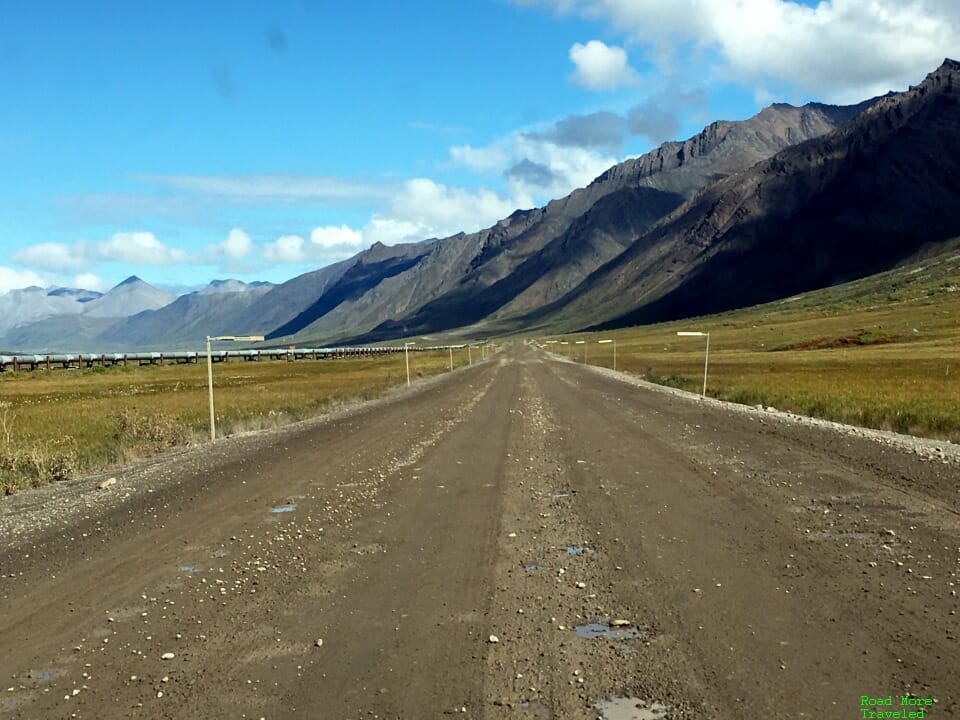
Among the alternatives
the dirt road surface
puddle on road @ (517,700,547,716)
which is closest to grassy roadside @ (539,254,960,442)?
the dirt road surface

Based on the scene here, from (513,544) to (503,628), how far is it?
10.7ft

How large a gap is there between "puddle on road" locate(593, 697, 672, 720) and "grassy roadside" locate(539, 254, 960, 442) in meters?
20.2

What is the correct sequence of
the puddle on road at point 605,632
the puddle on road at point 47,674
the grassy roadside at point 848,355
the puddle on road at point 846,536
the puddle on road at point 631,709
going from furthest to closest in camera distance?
the grassy roadside at point 848,355
the puddle on road at point 846,536
the puddle on road at point 605,632
the puddle on road at point 47,674
the puddle on road at point 631,709

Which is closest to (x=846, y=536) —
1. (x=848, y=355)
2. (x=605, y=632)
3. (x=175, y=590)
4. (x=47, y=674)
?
(x=605, y=632)

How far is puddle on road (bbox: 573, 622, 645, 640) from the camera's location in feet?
24.3

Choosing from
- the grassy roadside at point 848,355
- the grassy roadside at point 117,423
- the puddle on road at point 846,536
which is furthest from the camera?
the grassy roadside at point 848,355

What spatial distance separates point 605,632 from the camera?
7543 mm

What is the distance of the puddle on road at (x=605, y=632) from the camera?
7422 mm

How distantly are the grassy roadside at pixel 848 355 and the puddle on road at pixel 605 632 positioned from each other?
18.9 metres

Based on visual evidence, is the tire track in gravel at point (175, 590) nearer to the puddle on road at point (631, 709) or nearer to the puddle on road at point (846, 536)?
the puddle on road at point (631, 709)

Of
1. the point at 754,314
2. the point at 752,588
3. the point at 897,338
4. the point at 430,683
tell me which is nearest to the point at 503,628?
the point at 430,683

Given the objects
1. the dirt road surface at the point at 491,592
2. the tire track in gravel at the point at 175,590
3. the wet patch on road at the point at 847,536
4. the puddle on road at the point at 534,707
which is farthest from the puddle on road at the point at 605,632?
the wet patch on road at the point at 847,536

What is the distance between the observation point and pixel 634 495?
14.3 meters

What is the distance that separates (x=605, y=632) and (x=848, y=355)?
8349cm
